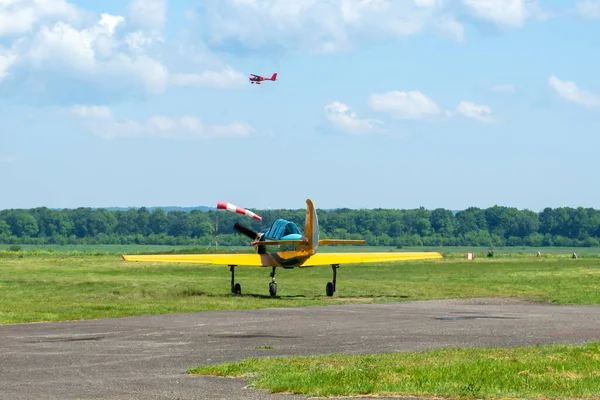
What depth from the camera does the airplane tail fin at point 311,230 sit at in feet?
134

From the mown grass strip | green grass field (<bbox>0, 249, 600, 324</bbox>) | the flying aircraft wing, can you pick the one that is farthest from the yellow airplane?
the mown grass strip

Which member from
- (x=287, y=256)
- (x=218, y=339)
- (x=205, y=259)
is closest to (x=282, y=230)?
(x=287, y=256)

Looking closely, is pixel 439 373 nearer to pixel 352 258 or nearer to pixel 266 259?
pixel 352 258

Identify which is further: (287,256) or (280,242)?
(287,256)

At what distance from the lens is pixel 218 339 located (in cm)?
2306

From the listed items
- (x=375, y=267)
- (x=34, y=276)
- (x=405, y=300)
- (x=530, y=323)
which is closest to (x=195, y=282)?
(x=34, y=276)

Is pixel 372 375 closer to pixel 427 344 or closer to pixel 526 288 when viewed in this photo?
pixel 427 344

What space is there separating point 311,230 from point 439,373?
81.4 feet

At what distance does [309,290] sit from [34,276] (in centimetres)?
1370

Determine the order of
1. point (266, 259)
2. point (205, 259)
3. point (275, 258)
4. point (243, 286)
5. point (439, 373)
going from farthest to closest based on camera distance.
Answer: point (243, 286) < point (266, 259) < point (275, 258) < point (205, 259) < point (439, 373)

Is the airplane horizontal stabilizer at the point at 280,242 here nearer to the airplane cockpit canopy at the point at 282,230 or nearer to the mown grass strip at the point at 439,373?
the airplane cockpit canopy at the point at 282,230

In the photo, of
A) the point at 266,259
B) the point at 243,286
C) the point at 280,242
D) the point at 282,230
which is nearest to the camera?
the point at 280,242

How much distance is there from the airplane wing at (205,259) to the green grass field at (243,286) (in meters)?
1.24

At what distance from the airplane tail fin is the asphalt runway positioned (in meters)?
7.39
